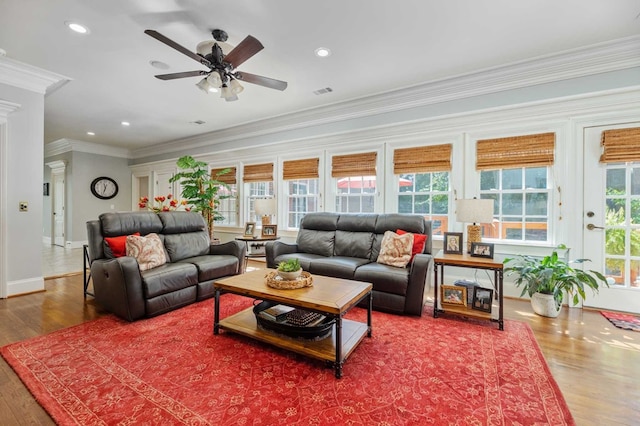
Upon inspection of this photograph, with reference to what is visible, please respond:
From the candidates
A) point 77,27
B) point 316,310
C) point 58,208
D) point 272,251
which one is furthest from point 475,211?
point 58,208

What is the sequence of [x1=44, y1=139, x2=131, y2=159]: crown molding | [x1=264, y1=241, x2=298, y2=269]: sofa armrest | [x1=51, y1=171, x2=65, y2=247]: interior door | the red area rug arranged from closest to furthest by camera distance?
1. the red area rug
2. [x1=264, y1=241, x2=298, y2=269]: sofa armrest
3. [x1=44, y1=139, x2=131, y2=159]: crown molding
4. [x1=51, y1=171, x2=65, y2=247]: interior door

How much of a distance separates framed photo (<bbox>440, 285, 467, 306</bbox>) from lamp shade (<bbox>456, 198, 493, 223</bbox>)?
0.73 meters

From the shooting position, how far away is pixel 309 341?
6.73ft

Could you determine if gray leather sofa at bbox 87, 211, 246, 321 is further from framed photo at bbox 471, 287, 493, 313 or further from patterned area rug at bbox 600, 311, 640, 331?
patterned area rug at bbox 600, 311, 640, 331

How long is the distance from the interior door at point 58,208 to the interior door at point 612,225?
10.5 metres

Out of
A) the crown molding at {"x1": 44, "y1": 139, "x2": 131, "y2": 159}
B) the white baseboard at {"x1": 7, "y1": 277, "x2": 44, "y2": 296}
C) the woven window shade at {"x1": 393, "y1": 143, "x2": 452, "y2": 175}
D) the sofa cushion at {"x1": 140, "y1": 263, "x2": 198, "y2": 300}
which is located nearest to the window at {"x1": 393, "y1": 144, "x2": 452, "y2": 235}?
the woven window shade at {"x1": 393, "y1": 143, "x2": 452, "y2": 175}

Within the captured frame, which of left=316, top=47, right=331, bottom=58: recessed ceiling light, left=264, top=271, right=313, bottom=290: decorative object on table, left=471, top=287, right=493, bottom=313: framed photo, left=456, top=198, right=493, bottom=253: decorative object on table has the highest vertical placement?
left=316, top=47, right=331, bottom=58: recessed ceiling light

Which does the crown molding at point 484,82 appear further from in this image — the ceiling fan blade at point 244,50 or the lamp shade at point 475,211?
the ceiling fan blade at point 244,50

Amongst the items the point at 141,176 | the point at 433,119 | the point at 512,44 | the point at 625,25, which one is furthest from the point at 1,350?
the point at 141,176

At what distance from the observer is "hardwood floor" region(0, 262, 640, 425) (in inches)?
60.5

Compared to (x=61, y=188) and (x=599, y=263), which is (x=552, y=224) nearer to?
(x=599, y=263)

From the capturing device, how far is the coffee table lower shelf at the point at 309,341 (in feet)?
6.23

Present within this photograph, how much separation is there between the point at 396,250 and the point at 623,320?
7.32 ft

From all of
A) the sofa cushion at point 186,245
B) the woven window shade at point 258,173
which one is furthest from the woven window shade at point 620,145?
the sofa cushion at point 186,245
